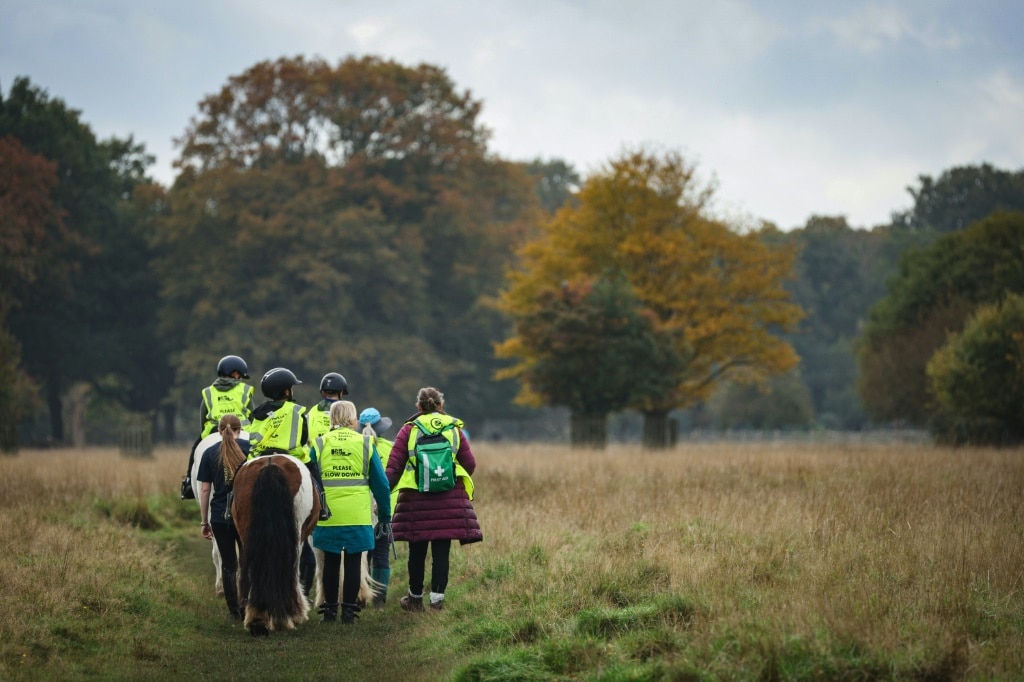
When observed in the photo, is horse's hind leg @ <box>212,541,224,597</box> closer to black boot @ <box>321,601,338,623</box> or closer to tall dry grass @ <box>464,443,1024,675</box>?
black boot @ <box>321,601,338,623</box>

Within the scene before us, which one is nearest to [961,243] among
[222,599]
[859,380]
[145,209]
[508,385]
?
[859,380]

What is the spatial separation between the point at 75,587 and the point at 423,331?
43142 millimetres

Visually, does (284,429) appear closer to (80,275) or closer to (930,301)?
(930,301)

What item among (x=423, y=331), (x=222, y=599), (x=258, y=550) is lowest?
(x=222, y=599)

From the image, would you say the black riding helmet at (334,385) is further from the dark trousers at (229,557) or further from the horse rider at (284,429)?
the dark trousers at (229,557)

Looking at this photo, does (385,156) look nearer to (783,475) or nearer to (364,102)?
(364,102)

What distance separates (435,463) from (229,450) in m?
1.80

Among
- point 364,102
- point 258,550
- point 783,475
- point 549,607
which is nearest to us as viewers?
point 549,607

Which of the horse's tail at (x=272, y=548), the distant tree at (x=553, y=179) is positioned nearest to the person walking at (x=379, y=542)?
the horse's tail at (x=272, y=548)

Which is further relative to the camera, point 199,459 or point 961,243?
point 961,243

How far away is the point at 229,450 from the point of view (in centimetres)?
1023

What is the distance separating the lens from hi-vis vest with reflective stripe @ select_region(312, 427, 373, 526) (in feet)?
33.3

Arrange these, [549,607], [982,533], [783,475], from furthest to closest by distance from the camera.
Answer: [783,475], [982,533], [549,607]

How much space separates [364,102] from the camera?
50875 millimetres
